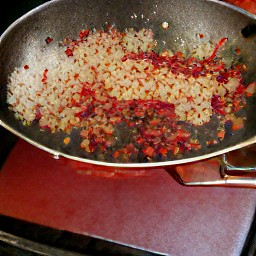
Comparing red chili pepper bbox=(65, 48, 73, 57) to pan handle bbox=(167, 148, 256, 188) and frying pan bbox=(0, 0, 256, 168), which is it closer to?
frying pan bbox=(0, 0, 256, 168)

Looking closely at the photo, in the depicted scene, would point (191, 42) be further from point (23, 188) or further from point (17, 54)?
point (23, 188)

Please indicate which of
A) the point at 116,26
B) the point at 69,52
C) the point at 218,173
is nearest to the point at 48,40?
the point at 69,52

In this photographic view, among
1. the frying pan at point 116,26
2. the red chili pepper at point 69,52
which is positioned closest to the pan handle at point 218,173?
the frying pan at point 116,26

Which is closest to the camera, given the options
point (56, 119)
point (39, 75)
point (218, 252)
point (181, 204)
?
point (218, 252)

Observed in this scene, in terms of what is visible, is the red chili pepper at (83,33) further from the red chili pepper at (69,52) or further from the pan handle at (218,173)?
the pan handle at (218,173)

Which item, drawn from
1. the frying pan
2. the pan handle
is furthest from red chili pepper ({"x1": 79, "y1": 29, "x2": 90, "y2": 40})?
the pan handle

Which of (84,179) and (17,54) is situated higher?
(17,54)

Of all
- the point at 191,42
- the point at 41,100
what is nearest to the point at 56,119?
the point at 41,100
